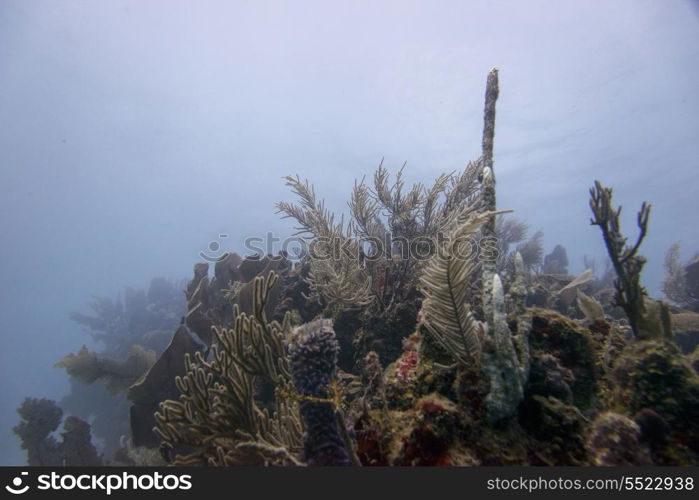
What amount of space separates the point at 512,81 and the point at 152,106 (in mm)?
57034

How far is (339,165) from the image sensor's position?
4672 cm

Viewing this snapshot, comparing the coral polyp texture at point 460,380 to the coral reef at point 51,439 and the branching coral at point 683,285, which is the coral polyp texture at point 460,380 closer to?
the coral reef at point 51,439

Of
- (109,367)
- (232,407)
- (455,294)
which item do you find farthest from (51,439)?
(455,294)

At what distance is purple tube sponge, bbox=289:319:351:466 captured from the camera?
89.1 inches

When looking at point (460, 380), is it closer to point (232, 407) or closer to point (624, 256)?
point (232, 407)

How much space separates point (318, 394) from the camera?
2320 millimetres

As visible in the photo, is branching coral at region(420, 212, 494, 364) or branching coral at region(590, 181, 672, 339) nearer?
branching coral at region(420, 212, 494, 364)

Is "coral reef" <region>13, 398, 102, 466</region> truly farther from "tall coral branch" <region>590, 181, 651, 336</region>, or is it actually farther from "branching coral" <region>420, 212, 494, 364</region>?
"tall coral branch" <region>590, 181, 651, 336</region>

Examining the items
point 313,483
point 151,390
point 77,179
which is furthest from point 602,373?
point 77,179
